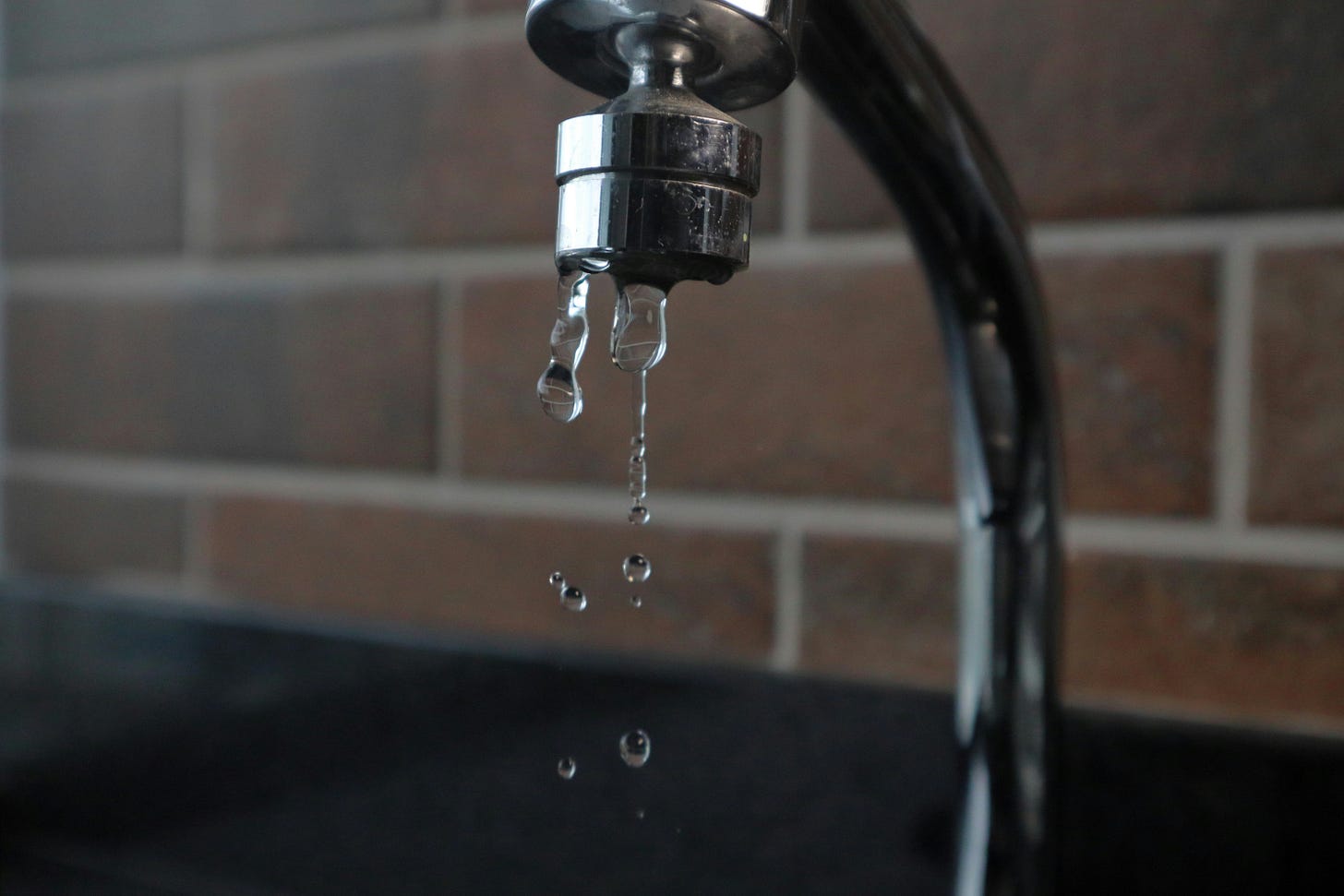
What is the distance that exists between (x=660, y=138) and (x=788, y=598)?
1.17 ft

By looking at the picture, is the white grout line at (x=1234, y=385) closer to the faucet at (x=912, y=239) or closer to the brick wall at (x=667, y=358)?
the brick wall at (x=667, y=358)

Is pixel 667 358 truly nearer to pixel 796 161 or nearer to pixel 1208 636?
pixel 796 161

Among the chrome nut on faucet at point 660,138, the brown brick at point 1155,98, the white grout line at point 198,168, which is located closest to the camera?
the chrome nut on faucet at point 660,138

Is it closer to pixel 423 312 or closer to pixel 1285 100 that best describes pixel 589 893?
pixel 423 312

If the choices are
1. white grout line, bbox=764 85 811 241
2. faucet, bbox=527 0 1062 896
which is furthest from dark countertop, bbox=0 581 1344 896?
white grout line, bbox=764 85 811 241

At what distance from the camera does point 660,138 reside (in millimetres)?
197

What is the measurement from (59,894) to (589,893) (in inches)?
12.7

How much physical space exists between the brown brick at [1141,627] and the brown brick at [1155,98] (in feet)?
0.49

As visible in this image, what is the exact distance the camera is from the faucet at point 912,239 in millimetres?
200

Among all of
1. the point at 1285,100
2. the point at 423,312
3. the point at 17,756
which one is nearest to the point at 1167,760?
the point at 1285,100

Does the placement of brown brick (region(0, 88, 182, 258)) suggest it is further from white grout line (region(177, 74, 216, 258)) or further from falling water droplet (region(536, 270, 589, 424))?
falling water droplet (region(536, 270, 589, 424))

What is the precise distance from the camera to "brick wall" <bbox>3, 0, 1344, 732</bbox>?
44cm

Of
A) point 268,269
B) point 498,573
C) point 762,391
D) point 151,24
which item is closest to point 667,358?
point 762,391

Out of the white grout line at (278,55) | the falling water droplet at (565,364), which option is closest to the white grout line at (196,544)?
the white grout line at (278,55)
